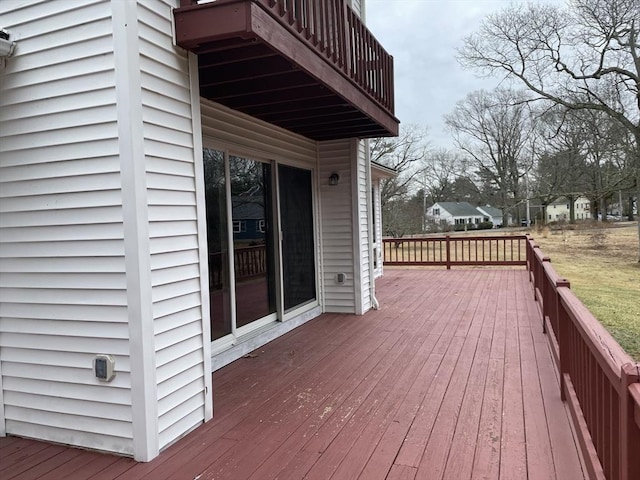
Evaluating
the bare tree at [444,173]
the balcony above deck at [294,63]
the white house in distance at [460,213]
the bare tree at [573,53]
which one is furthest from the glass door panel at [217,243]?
the white house in distance at [460,213]

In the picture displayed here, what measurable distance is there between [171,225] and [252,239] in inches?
76.2

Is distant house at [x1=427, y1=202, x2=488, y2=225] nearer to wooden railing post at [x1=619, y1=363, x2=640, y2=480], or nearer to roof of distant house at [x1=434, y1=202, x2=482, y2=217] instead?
roof of distant house at [x1=434, y1=202, x2=482, y2=217]

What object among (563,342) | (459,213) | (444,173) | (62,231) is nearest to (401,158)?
(444,173)

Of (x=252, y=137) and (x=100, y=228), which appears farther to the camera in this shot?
(x=252, y=137)

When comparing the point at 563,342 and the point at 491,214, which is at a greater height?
the point at 491,214

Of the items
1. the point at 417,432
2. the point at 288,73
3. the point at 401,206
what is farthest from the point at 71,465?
the point at 401,206

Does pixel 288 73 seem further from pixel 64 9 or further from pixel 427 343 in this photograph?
pixel 427 343

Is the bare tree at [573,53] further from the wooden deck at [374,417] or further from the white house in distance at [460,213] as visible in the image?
the white house in distance at [460,213]

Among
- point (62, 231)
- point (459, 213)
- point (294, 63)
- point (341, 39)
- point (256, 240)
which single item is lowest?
point (256, 240)

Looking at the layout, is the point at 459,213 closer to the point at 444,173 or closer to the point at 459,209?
the point at 459,209

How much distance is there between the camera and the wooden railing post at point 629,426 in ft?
4.30

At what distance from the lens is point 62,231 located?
8.39 feet

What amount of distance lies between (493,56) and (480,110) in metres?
20.1

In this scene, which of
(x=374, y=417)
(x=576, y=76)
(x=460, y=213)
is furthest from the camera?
(x=460, y=213)
